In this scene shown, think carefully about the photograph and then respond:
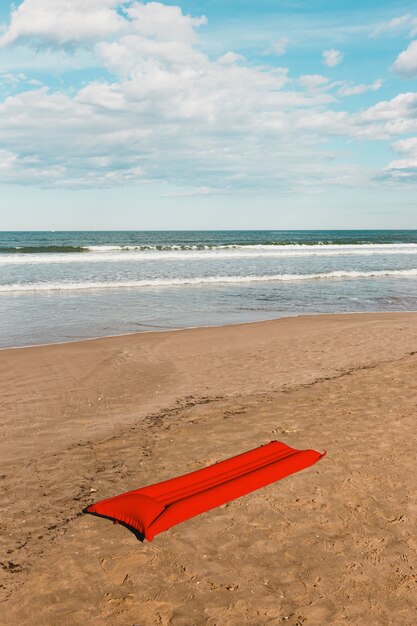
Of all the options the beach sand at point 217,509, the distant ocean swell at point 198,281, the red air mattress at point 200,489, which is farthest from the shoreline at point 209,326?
the distant ocean swell at point 198,281

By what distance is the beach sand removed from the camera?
3.46m

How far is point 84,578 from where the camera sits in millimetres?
3658

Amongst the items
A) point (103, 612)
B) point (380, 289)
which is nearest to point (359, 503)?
point (103, 612)

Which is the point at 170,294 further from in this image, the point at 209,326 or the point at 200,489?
the point at 200,489

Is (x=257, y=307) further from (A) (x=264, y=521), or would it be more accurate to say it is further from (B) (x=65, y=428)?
(A) (x=264, y=521)

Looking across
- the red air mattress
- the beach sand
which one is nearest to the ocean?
the beach sand

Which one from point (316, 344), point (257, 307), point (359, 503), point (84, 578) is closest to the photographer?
point (84, 578)

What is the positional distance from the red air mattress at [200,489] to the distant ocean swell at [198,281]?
16.3 meters

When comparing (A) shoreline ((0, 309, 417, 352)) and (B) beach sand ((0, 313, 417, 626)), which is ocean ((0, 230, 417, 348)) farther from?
(B) beach sand ((0, 313, 417, 626))

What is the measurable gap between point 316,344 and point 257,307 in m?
5.73

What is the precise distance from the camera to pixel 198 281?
23.6 m

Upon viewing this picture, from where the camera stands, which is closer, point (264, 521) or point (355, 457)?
point (264, 521)

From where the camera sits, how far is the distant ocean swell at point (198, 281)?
2068cm

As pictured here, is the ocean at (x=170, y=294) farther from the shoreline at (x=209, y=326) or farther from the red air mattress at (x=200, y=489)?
the red air mattress at (x=200, y=489)
